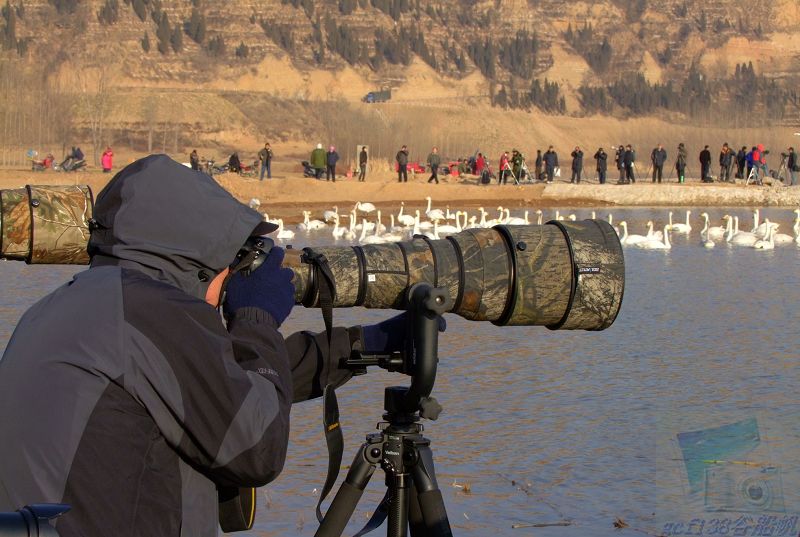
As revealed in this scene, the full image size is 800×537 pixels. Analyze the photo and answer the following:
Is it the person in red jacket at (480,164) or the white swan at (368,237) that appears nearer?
the white swan at (368,237)

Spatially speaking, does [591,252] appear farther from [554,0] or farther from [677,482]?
[554,0]

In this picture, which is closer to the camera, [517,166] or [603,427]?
[603,427]

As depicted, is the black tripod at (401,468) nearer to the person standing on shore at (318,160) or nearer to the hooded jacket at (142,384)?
the hooded jacket at (142,384)

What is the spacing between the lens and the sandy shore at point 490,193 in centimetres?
3438

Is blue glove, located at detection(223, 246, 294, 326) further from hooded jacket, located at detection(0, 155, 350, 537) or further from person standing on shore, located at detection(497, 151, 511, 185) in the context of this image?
person standing on shore, located at detection(497, 151, 511, 185)

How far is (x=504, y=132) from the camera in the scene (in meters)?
71.1

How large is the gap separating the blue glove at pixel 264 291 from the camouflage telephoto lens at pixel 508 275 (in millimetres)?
440

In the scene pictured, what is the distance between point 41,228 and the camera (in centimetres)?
315

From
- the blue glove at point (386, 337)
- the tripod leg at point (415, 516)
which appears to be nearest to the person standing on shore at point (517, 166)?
the tripod leg at point (415, 516)

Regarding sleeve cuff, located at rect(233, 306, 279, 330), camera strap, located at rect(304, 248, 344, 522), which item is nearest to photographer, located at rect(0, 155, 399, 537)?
sleeve cuff, located at rect(233, 306, 279, 330)

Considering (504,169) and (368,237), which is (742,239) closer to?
(368,237)

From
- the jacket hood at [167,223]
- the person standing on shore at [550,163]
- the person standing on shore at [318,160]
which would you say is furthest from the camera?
the person standing on shore at [550,163]

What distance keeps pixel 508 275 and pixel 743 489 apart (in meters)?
2.97

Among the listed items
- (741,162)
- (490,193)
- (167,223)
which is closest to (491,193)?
(490,193)
